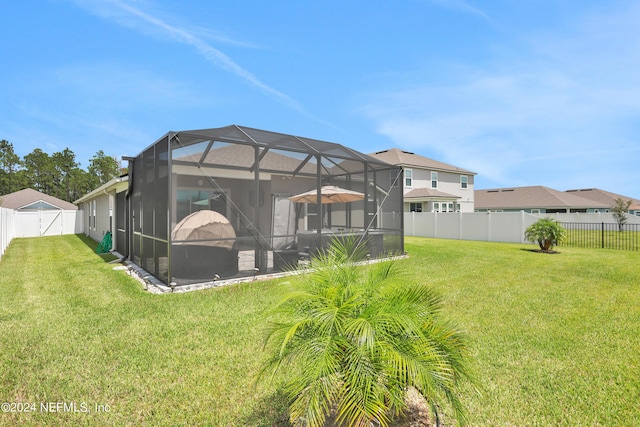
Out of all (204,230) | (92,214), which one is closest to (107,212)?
(92,214)

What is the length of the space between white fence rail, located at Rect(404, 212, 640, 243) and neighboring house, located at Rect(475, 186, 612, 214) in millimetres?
20040

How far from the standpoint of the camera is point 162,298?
6047mm

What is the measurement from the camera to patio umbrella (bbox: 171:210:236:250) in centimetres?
680

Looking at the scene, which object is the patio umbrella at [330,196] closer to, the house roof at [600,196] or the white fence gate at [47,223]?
the white fence gate at [47,223]

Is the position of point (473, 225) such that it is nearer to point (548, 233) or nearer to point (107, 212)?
point (548, 233)

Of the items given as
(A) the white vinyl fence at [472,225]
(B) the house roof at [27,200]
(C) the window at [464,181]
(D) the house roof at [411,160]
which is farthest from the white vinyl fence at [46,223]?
(C) the window at [464,181]

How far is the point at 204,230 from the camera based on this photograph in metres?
7.01

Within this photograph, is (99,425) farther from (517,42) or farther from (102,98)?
(102,98)

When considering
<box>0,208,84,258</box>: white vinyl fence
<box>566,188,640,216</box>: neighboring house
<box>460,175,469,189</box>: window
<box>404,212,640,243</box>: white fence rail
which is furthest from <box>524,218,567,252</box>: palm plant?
<box>566,188,640,216</box>: neighboring house

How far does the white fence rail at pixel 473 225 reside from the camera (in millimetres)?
16219

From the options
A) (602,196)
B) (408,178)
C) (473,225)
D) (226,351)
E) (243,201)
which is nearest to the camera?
(226,351)

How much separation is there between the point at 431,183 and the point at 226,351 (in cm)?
2532

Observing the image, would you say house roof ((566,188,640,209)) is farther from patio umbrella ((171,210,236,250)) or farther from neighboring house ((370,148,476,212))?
patio umbrella ((171,210,236,250))

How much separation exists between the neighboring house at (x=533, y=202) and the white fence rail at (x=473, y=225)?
2004cm
